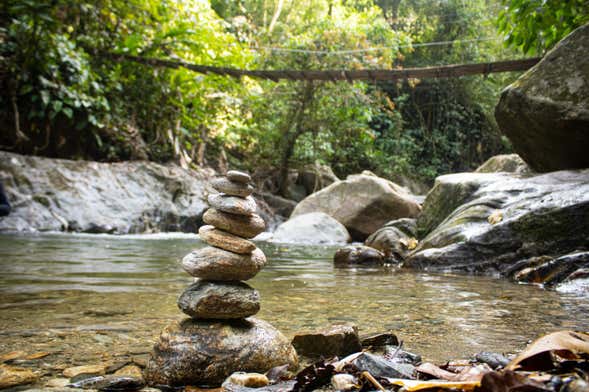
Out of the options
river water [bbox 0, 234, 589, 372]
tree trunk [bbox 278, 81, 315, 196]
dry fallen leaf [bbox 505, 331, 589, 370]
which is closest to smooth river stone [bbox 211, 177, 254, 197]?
river water [bbox 0, 234, 589, 372]

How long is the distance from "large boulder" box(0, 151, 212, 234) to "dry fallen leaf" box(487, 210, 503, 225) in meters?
6.11

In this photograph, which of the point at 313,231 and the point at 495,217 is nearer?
the point at 495,217

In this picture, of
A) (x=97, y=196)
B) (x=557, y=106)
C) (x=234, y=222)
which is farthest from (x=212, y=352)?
(x=97, y=196)

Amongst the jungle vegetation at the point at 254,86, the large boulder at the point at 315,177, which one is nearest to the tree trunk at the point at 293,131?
the jungle vegetation at the point at 254,86

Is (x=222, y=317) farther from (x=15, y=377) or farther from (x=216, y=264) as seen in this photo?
(x=15, y=377)

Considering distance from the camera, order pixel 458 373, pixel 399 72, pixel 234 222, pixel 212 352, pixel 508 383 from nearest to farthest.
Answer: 1. pixel 508 383
2. pixel 458 373
3. pixel 212 352
4. pixel 234 222
5. pixel 399 72

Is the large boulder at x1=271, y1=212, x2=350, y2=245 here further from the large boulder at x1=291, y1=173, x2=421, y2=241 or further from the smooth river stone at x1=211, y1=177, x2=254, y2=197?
the smooth river stone at x1=211, y1=177, x2=254, y2=197

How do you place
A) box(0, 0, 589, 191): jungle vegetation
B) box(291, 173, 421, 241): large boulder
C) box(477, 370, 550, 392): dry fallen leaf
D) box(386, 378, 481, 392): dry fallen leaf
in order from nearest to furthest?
box(477, 370, 550, 392): dry fallen leaf → box(386, 378, 481, 392): dry fallen leaf → box(0, 0, 589, 191): jungle vegetation → box(291, 173, 421, 241): large boulder

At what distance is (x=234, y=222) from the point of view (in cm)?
187

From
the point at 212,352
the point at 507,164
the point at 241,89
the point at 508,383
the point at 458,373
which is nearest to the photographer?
the point at 508,383

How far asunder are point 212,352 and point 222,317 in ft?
0.60

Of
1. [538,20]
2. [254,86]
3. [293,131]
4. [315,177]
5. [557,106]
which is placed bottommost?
[557,106]

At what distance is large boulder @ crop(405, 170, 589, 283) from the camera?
422cm

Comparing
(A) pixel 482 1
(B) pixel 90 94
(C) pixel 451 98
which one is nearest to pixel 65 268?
(B) pixel 90 94
